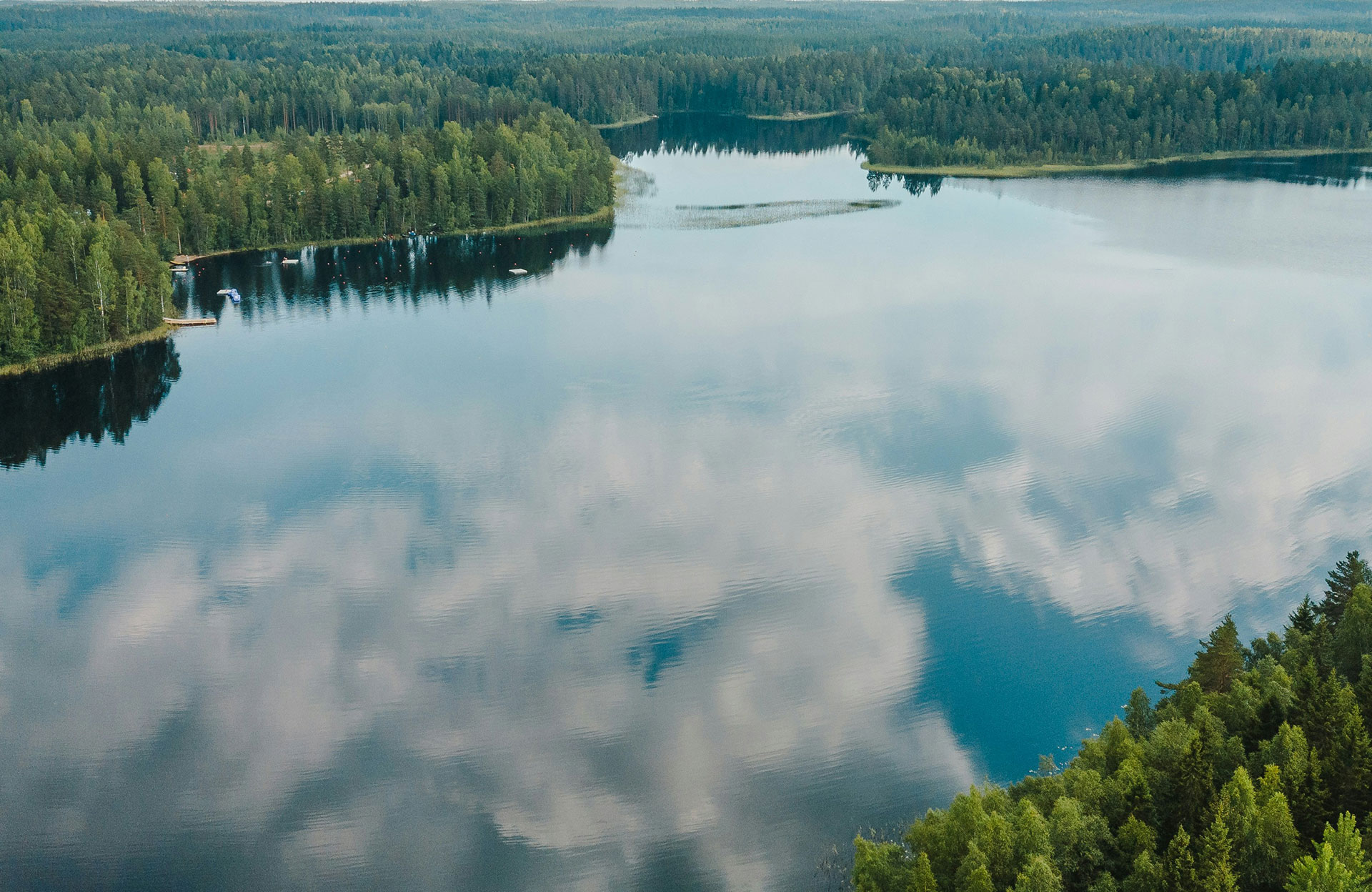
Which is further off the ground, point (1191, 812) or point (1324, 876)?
point (1324, 876)

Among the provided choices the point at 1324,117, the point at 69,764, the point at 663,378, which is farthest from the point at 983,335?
the point at 1324,117

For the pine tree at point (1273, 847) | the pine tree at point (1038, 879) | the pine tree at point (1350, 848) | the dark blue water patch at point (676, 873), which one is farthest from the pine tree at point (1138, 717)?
the dark blue water patch at point (676, 873)

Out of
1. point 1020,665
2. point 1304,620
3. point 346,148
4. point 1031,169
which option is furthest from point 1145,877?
point 1031,169

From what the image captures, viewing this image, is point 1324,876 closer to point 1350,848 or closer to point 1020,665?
point 1350,848

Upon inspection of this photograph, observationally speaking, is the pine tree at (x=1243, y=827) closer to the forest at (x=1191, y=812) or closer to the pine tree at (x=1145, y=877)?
the forest at (x=1191, y=812)

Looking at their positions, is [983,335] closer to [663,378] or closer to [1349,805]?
[663,378]

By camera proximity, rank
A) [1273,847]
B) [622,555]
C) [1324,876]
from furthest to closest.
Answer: [622,555] → [1273,847] → [1324,876]
